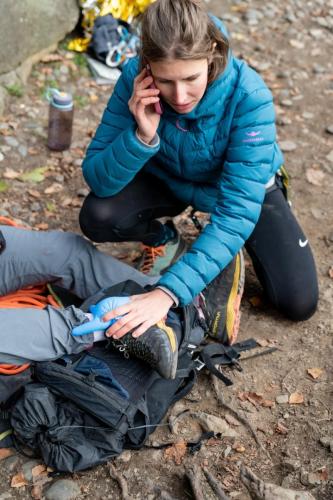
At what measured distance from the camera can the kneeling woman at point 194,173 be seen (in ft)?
10.2

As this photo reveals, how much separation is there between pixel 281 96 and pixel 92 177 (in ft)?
10.4

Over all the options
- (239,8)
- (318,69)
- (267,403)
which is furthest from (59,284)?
(239,8)

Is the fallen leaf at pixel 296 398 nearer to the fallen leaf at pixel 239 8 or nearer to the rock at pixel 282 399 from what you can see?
the rock at pixel 282 399

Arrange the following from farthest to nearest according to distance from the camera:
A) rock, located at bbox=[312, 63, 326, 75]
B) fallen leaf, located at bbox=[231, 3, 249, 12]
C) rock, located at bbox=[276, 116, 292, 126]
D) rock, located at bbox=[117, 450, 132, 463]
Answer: fallen leaf, located at bbox=[231, 3, 249, 12] → rock, located at bbox=[312, 63, 326, 75] → rock, located at bbox=[276, 116, 292, 126] → rock, located at bbox=[117, 450, 132, 463]

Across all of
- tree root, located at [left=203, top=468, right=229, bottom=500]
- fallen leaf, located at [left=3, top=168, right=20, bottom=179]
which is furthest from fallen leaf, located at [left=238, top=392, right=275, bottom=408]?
fallen leaf, located at [left=3, top=168, right=20, bottom=179]

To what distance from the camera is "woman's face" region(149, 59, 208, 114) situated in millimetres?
3080

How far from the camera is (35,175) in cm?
514

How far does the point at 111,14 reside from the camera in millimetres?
6293

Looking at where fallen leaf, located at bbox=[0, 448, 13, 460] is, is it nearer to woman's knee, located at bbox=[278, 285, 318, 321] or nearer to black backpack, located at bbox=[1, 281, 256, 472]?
black backpack, located at bbox=[1, 281, 256, 472]

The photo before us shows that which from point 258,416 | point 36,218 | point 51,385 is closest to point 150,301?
point 51,385

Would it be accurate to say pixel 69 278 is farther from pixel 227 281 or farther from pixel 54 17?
A: pixel 54 17

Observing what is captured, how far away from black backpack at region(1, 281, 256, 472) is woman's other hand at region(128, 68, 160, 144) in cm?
115

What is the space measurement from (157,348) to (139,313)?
0.19 m

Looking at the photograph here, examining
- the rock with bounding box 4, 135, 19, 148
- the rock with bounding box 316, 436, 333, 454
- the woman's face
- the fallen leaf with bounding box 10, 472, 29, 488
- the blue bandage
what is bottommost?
the rock with bounding box 4, 135, 19, 148
